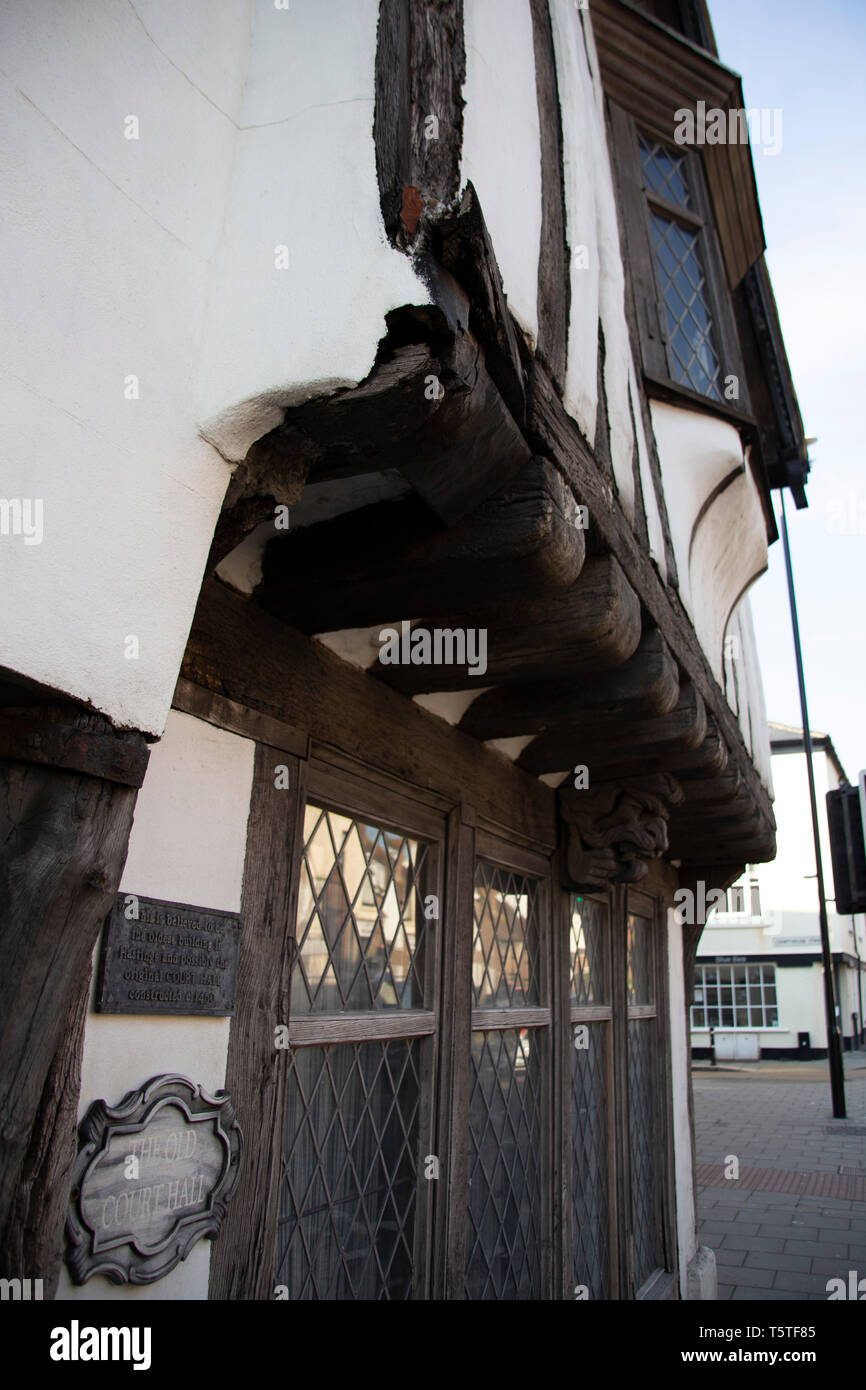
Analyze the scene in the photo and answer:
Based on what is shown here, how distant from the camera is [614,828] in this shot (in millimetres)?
4340

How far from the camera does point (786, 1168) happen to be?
34.9 feet

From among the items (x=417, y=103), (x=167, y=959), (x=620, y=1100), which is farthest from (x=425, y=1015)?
(x=620, y=1100)

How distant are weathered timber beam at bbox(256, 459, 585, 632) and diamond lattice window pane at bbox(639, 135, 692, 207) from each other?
A: 136 inches

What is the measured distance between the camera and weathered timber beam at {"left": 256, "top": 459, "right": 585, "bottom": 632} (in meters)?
2.06

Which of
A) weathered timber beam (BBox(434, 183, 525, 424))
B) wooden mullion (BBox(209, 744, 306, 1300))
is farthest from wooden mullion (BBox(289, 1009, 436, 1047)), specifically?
weathered timber beam (BBox(434, 183, 525, 424))

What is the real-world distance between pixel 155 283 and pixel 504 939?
9.84 ft

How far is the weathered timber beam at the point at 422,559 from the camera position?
2.06 meters

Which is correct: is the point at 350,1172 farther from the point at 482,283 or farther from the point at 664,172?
the point at 664,172

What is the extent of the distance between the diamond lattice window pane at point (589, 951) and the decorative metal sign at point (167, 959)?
2.83 m

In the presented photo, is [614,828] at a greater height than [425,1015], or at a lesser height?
greater

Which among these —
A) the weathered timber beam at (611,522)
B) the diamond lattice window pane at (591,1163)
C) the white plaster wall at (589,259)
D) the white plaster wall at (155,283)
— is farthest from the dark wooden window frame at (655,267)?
the diamond lattice window pane at (591,1163)
